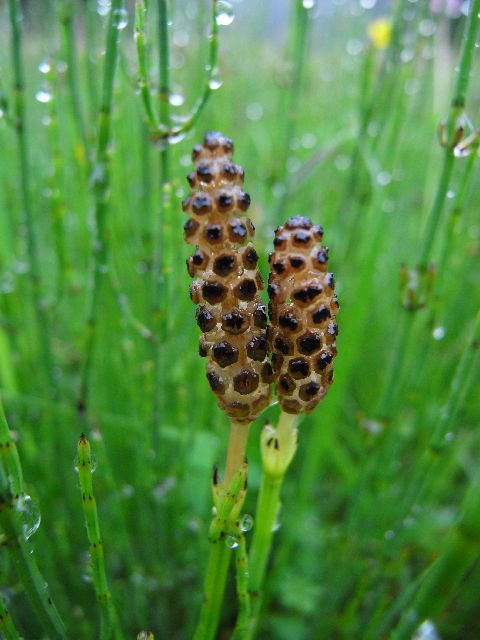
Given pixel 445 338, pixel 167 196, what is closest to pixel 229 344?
pixel 167 196

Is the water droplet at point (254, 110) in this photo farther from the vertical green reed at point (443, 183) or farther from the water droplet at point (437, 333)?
the vertical green reed at point (443, 183)

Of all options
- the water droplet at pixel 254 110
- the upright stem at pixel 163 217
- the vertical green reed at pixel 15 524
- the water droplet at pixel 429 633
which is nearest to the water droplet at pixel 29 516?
the vertical green reed at pixel 15 524

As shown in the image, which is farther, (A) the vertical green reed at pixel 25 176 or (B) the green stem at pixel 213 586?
(A) the vertical green reed at pixel 25 176

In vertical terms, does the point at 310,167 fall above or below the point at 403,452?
above

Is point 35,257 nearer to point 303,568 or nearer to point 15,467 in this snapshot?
point 15,467

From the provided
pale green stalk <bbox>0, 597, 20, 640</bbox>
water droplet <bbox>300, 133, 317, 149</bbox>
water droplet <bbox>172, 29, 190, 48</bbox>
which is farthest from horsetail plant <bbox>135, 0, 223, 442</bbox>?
water droplet <bbox>300, 133, 317, 149</bbox>

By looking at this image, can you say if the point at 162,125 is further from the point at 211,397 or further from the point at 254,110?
the point at 254,110

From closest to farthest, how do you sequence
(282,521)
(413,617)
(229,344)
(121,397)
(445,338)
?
(229,344) < (413,617) < (282,521) < (121,397) < (445,338)
